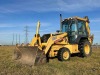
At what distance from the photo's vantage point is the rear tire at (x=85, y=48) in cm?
1576

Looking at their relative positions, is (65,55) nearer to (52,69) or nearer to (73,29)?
(73,29)

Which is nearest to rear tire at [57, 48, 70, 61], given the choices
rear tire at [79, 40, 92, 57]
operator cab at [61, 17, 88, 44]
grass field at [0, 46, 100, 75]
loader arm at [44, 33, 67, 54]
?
loader arm at [44, 33, 67, 54]

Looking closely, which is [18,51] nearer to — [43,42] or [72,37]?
[43,42]

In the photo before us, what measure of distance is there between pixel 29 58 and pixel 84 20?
19.1 feet

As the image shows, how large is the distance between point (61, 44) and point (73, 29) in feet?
5.36

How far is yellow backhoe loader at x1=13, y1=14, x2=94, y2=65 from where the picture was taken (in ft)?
42.3

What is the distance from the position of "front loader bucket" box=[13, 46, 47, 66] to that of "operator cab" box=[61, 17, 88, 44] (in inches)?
139

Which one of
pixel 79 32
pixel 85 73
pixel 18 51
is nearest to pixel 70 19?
pixel 79 32

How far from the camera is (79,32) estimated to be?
15.9 metres

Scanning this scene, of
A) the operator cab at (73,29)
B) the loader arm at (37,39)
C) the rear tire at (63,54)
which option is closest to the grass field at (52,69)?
the rear tire at (63,54)

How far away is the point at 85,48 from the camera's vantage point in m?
16.3

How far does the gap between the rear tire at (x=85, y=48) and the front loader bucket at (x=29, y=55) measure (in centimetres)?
386

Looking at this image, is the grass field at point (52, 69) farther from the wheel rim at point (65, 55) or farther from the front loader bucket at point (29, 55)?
the wheel rim at point (65, 55)

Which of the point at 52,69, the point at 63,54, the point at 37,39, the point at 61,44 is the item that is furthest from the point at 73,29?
the point at 52,69
